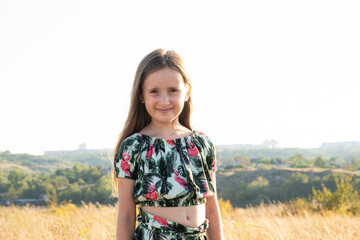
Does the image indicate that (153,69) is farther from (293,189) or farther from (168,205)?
(293,189)

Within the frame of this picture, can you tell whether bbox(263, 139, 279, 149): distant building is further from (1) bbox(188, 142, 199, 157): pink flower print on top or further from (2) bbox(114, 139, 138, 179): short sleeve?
(2) bbox(114, 139, 138, 179): short sleeve

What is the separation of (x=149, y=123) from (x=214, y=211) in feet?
2.03

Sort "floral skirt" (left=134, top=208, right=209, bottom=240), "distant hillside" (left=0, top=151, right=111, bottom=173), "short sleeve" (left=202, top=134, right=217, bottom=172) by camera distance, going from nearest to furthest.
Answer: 1. "floral skirt" (left=134, top=208, right=209, bottom=240)
2. "short sleeve" (left=202, top=134, right=217, bottom=172)
3. "distant hillside" (left=0, top=151, right=111, bottom=173)

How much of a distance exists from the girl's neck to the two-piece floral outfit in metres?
0.06

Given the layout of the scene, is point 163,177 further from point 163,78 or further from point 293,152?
point 293,152

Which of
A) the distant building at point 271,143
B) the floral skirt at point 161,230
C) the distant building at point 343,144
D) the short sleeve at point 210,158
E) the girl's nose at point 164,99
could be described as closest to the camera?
the floral skirt at point 161,230

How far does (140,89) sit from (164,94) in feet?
0.62

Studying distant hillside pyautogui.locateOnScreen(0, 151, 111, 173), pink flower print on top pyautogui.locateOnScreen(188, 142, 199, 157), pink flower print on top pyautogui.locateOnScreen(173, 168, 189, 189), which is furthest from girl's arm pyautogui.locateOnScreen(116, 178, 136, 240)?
distant hillside pyautogui.locateOnScreen(0, 151, 111, 173)

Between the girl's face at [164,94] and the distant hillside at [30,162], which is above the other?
the girl's face at [164,94]

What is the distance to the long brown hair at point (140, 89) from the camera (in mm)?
2018

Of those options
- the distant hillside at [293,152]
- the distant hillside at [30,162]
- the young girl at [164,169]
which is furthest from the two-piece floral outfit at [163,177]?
the distant hillside at [293,152]

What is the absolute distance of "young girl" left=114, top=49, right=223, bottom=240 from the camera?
188 centimetres

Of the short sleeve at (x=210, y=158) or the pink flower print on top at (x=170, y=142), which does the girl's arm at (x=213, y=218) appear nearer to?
the short sleeve at (x=210, y=158)

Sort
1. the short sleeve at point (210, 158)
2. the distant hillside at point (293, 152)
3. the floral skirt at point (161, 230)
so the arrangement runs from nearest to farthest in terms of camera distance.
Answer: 1. the floral skirt at point (161, 230)
2. the short sleeve at point (210, 158)
3. the distant hillside at point (293, 152)
